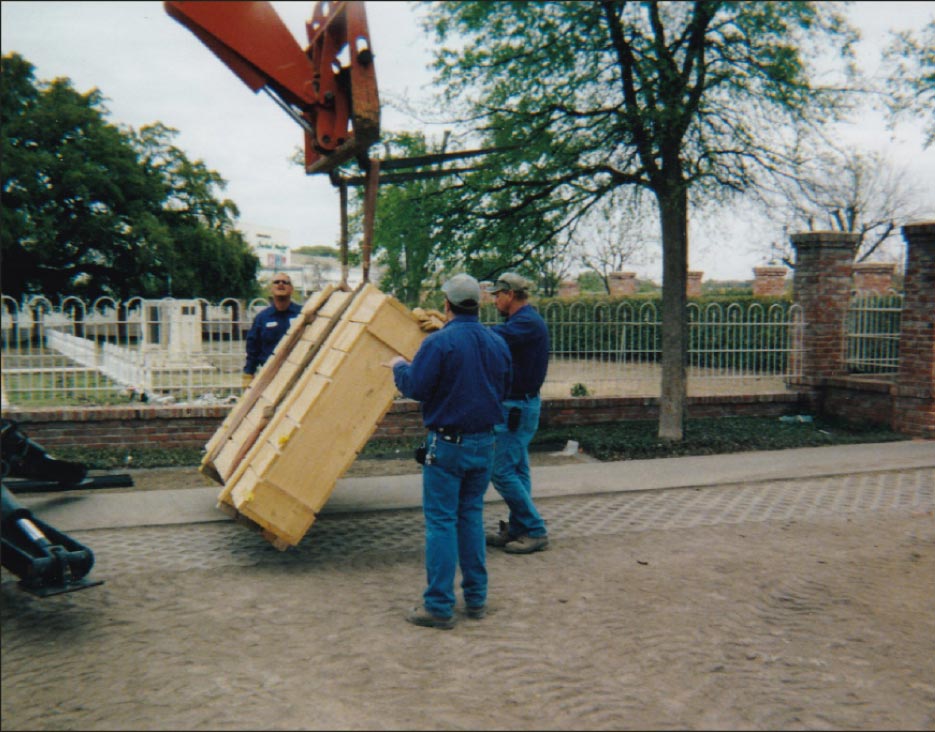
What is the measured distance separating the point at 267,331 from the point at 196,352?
2353mm

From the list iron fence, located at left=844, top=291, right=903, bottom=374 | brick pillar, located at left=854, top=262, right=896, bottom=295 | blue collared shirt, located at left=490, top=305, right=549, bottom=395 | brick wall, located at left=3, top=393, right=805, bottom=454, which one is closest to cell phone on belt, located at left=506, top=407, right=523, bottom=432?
blue collared shirt, located at left=490, top=305, right=549, bottom=395

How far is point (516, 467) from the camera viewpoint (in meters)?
6.11

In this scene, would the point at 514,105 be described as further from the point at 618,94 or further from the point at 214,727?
the point at 214,727

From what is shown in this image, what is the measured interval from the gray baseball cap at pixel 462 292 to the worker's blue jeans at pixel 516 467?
1.30 m

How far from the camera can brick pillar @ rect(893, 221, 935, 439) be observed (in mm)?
10859

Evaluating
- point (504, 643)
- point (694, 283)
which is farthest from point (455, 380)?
point (694, 283)

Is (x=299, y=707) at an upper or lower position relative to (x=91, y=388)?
lower

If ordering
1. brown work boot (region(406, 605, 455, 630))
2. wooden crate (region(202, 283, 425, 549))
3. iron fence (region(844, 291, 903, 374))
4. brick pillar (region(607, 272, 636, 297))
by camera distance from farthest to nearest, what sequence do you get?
brick pillar (region(607, 272, 636, 297)), iron fence (region(844, 291, 903, 374)), wooden crate (region(202, 283, 425, 549)), brown work boot (region(406, 605, 455, 630))

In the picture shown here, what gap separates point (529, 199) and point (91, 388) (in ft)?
17.7

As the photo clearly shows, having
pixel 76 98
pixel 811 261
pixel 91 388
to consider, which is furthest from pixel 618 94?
pixel 76 98

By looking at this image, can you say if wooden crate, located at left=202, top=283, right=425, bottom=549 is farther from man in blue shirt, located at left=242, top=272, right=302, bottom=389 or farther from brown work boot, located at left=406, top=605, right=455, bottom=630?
man in blue shirt, located at left=242, top=272, right=302, bottom=389

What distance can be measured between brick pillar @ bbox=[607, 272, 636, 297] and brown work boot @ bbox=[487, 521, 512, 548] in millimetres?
19071

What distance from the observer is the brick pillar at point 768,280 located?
22.9 m

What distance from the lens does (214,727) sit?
11.2 ft
